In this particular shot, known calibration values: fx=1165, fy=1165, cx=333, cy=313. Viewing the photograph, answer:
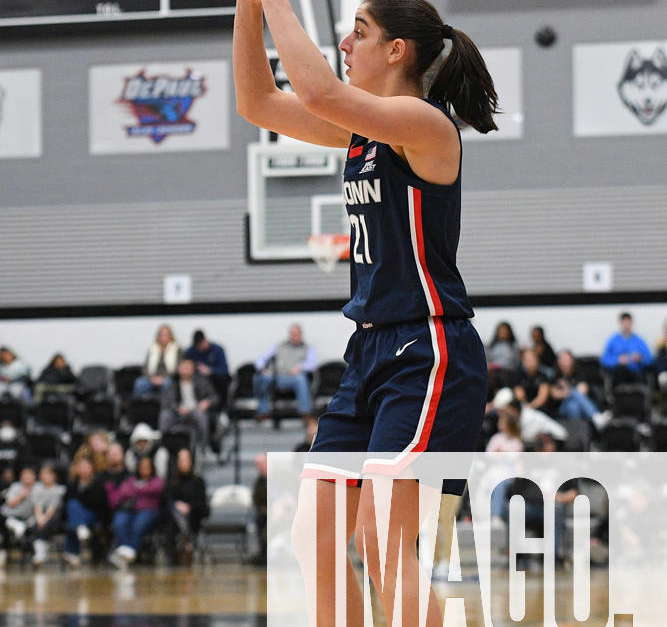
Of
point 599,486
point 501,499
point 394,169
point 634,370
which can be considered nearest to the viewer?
point 394,169

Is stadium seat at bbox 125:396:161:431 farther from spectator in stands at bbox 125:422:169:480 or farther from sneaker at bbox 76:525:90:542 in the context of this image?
sneaker at bbox 76:525:90:542

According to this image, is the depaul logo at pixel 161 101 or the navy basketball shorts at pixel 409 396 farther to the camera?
the depaul logo at pixel 161 101

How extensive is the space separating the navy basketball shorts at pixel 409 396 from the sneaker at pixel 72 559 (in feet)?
32.8

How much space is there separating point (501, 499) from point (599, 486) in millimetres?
1370

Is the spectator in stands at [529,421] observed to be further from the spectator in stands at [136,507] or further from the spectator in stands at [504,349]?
the spectator in stands at [136,507]

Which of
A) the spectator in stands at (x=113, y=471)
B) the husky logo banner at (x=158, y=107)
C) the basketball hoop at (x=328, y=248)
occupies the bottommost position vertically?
the spectator in stands at (x=113, y=471)

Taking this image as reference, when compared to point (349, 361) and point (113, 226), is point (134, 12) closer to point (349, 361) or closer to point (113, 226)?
point (113, 226)

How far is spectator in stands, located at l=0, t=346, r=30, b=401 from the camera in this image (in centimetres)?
1620

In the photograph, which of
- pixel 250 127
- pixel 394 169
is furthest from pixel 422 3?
pixel 250 127

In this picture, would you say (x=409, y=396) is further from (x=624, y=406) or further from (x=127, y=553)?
(x=624, y=406)

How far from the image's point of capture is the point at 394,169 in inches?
121

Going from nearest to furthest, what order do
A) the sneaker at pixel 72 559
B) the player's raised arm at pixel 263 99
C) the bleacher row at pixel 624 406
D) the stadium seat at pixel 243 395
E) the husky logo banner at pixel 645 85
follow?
1. the player's raised arm at pixel 263 99
2. the sneaker at pixel 72 559
3. the bleacher row at pixel 624 406
4. the stadium seat at pixel 243 395
5. the husky logo banner at pixel 645 85

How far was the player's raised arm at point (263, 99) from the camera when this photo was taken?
3.34 m

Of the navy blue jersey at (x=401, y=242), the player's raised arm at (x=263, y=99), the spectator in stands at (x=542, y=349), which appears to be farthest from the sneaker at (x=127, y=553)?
the navy blue jersey at (x=401, y=242)
